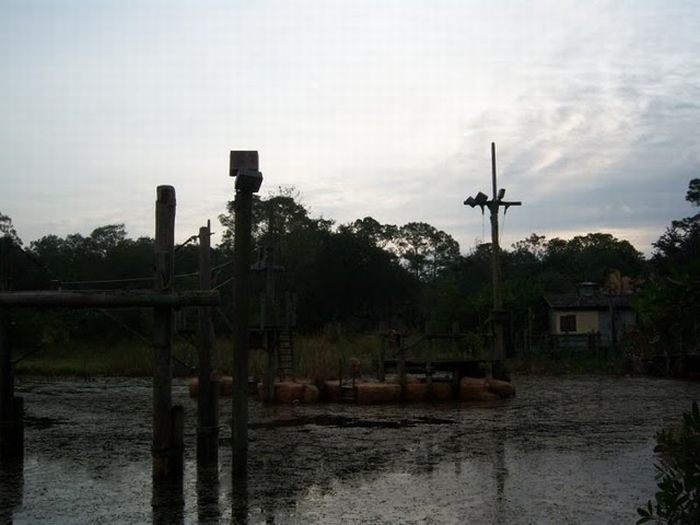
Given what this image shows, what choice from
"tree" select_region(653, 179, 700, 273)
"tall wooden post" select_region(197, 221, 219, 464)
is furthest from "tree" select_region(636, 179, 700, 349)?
"tree" select_region(653, 179, 700, 273)

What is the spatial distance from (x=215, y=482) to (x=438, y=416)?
7.96m

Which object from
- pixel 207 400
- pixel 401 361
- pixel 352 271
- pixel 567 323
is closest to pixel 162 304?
pixel 207 400

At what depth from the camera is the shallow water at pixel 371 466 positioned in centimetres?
838

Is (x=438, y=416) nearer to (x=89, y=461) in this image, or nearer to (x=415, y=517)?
(x=89, y=461)

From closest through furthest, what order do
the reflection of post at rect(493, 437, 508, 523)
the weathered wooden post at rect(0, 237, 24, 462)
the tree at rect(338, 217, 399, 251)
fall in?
1. the reflection of post at rect(493, 437, 508, 523)
2. the weathered wooden post at rect(0, 237, 24, 462)
3. the tree at rect(338, 217, 399, 251)

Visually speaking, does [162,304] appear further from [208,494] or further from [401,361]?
[401,361]

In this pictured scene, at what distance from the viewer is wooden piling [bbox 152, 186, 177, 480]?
31.1 ft

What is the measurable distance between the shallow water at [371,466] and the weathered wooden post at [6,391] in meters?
0.40

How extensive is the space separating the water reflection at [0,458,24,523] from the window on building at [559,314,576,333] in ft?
110

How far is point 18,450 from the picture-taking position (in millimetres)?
11438

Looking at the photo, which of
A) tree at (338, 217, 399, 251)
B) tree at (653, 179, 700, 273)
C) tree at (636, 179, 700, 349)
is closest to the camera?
tree at (636, 179, 700, 349)

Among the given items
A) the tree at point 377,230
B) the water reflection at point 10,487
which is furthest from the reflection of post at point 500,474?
the tree at point 377,230

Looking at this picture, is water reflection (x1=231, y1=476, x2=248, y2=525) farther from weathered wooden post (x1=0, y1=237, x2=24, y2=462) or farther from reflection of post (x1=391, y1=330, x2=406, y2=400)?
Result: reflection of post (x1=391, y1=330, x2=406, y2=400)

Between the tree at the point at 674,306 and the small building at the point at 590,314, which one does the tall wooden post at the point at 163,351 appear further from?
the small building at the point at 590,314
